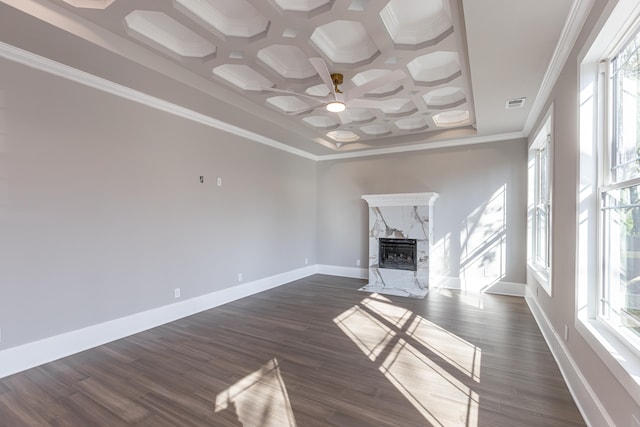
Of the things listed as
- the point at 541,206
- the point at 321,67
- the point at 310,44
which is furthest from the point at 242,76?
the point at 541,206

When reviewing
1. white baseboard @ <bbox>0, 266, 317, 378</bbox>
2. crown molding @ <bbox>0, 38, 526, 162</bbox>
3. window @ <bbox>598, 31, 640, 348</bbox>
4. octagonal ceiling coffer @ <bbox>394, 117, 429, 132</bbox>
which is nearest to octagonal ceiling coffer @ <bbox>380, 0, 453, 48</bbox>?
window @ <bbox>598, 31, 640, 348</bbox>

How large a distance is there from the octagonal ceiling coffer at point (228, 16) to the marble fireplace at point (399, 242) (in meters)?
4.00

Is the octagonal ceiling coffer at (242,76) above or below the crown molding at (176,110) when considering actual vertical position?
above

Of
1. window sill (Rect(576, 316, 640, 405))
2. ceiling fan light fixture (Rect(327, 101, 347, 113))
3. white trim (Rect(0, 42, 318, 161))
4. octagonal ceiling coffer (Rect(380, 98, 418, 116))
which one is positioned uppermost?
octagonal ceiling coffer (Rect(380, 98, 418, 116))

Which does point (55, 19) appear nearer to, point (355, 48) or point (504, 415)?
point (355, 48)

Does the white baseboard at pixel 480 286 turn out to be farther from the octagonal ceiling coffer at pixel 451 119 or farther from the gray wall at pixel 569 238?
the octagonal ceiling coffer at pixel 451 119

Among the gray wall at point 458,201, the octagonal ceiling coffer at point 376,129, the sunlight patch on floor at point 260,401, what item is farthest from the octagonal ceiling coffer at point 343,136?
the sunlight patch on floor at point 260,401

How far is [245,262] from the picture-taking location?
205 inches

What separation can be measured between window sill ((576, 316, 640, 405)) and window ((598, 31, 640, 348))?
67mm

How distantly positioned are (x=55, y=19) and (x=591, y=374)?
480 cm

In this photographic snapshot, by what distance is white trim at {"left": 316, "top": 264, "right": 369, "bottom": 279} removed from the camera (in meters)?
6.70

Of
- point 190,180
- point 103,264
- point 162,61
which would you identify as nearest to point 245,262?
point 190,180

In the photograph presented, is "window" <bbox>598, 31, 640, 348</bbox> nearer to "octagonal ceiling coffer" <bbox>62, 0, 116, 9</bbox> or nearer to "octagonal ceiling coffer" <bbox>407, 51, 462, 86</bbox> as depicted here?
"octagonal ceiling coffer" <bbox>407, 51, 462, 86</bbox>

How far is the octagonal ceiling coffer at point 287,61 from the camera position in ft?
10.6
